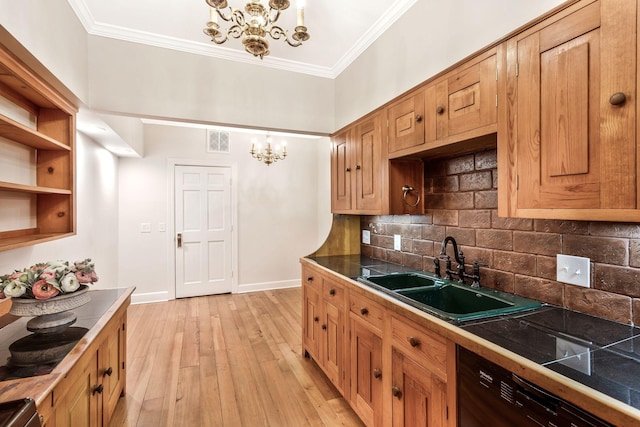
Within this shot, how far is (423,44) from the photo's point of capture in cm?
184

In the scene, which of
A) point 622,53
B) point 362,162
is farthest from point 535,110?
point 362,162

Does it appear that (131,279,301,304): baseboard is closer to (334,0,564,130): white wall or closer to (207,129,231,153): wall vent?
(207,129,231,153): wall vent

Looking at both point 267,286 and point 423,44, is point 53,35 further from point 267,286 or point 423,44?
point 267,286

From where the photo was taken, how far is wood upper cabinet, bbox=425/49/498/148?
4.54 ft

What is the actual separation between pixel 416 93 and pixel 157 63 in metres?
1.92

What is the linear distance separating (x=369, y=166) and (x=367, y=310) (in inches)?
42.2

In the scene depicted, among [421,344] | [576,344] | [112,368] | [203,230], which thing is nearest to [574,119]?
[576,344]

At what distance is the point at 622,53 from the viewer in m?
0.95

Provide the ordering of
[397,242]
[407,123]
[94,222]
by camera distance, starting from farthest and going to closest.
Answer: [94,222]
[397,242]
[407,123]

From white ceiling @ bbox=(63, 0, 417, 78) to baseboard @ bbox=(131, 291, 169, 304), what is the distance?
11.7 ft

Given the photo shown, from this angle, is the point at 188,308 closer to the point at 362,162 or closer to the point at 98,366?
the point at 98,366

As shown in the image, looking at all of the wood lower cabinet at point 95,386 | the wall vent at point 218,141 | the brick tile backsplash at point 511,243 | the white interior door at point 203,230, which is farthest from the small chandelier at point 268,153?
the wood lower cabinet at point 95,386

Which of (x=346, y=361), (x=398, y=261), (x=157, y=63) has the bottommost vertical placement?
(x=346, y=361)

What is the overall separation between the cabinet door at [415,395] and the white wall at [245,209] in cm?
356
